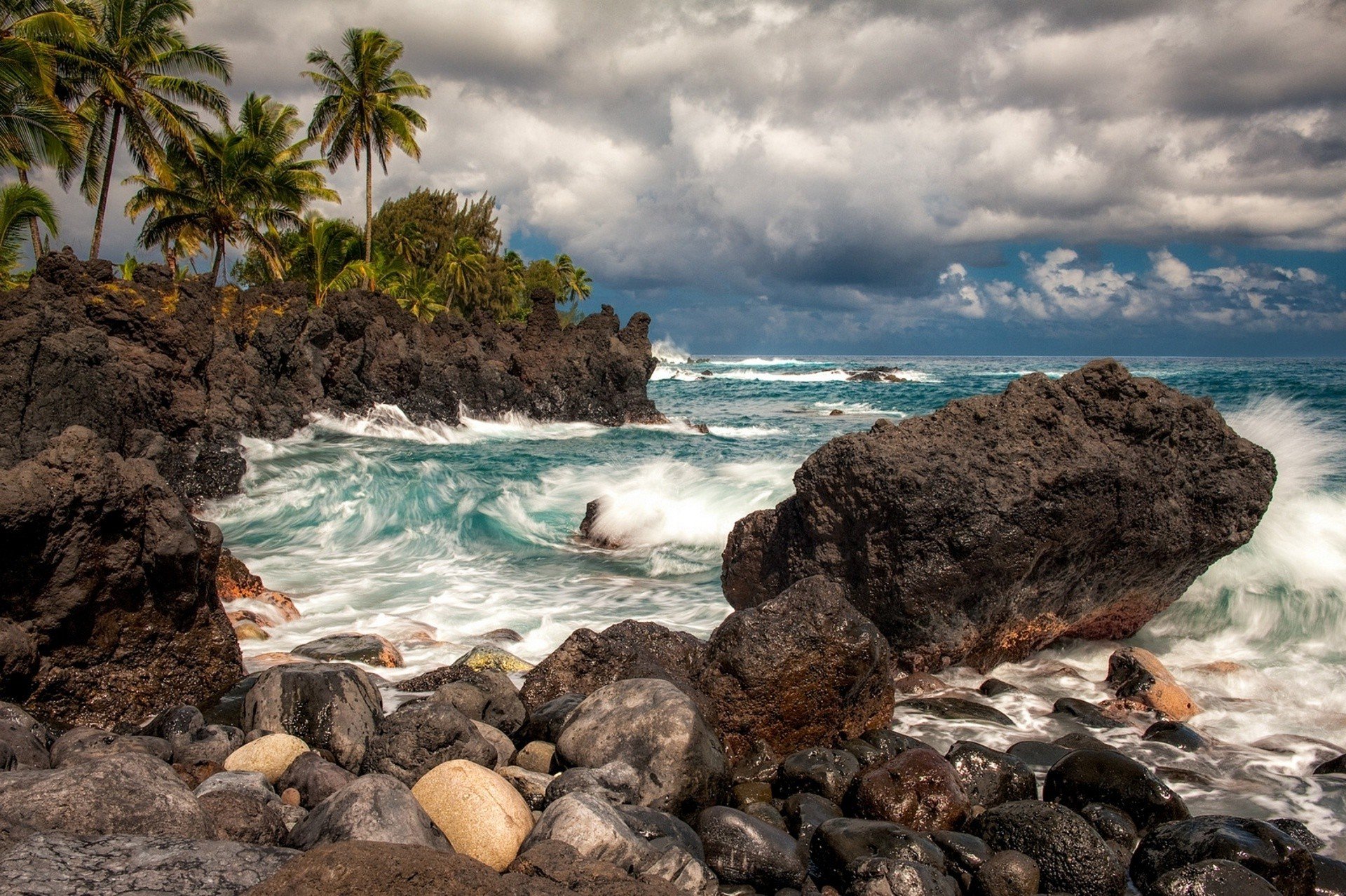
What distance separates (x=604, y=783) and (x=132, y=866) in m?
2.01

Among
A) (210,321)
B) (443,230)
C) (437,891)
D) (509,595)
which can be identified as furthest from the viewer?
(443,230)

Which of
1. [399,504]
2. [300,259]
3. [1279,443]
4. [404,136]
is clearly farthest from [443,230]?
[1279,443]

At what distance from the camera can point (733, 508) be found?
13.0 m

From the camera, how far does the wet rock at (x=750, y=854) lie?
3570 mm

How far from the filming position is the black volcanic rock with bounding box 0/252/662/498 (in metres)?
11.2

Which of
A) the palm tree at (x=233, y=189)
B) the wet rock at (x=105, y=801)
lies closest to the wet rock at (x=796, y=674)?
the wet rock at (x=105, y=801)

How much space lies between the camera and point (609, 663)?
537 cm

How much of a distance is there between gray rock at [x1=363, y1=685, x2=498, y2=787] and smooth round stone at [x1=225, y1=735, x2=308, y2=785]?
1.19ft

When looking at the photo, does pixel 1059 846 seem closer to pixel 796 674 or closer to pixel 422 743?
pixel 796 674

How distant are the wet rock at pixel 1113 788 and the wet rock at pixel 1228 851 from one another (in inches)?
12.4

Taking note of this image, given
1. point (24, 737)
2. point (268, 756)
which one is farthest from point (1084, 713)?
point (24, 737)

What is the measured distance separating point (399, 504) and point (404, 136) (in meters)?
26.0

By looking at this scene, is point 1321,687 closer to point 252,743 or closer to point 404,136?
point 252,743

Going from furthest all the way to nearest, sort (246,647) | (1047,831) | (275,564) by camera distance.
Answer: (275,564)
(246,647)
(1047,831)
